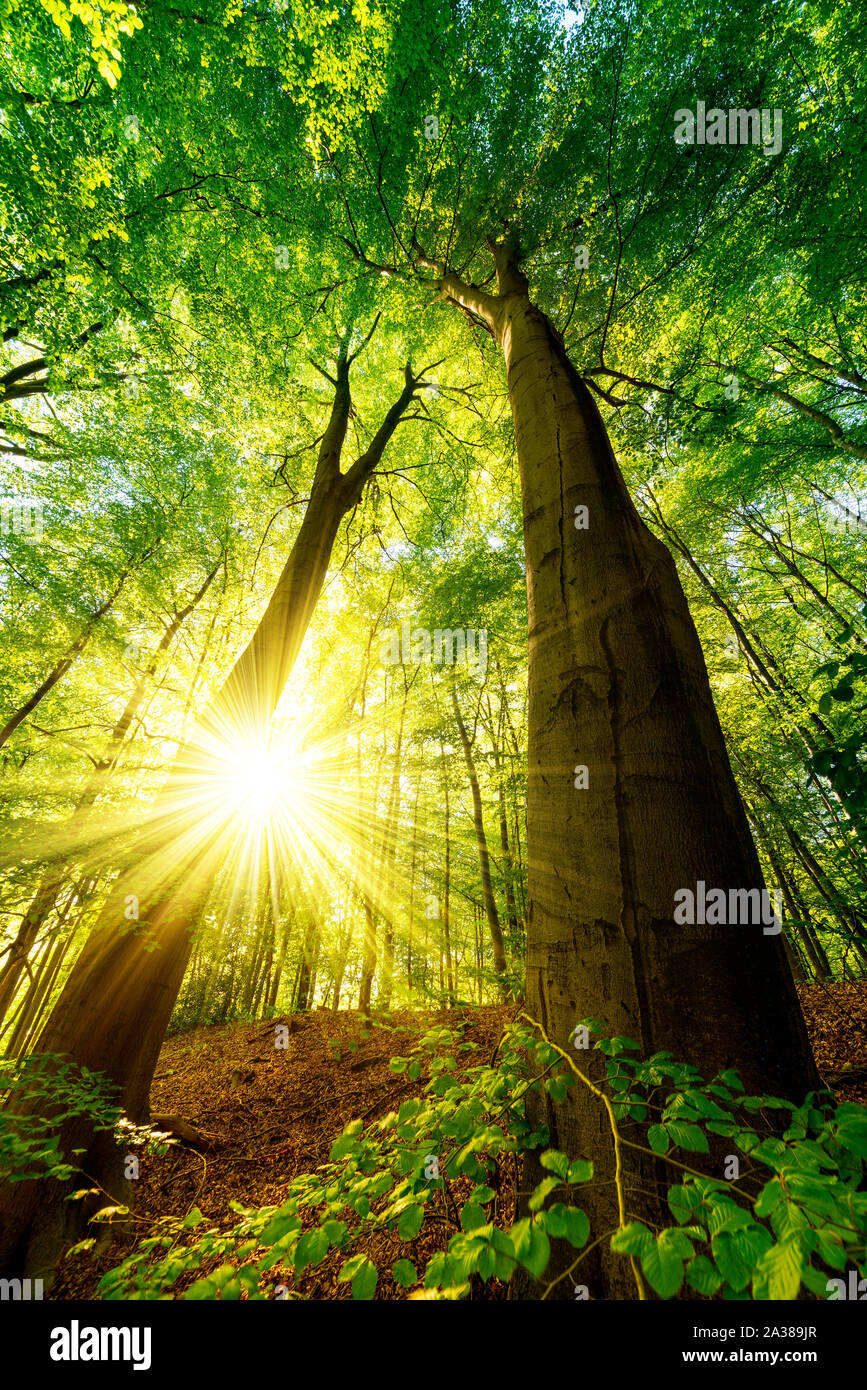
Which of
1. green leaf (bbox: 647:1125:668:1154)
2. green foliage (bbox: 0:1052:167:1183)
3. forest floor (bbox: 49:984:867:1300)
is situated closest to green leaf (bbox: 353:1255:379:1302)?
green leaf (bbox: 647:1125:668:1154)

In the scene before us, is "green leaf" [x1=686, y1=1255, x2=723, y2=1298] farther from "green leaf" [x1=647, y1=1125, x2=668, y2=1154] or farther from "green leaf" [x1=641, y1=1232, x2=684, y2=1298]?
"green leaf" [x1=647, y1=1125, x2=668, y2=1154]

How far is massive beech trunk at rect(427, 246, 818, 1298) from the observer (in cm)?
110

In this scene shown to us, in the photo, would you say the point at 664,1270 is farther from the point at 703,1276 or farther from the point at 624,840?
the point at 624,840

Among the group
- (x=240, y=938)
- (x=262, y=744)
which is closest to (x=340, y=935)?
(x=240, y=938)

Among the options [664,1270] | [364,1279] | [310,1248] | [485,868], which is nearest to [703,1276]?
[664,1270]

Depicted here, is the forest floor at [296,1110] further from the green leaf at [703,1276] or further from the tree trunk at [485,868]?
the tree trunk at [485,868]

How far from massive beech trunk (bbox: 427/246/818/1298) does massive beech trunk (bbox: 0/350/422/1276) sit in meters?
2.93

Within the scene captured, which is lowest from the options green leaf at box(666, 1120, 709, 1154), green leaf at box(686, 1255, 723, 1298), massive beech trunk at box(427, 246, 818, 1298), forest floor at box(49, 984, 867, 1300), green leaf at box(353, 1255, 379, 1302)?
forest floor at box(49, 984, 867, 1300)

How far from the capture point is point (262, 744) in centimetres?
442

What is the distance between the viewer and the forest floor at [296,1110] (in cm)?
206

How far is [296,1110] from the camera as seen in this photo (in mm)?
4215

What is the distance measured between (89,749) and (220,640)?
4.25m

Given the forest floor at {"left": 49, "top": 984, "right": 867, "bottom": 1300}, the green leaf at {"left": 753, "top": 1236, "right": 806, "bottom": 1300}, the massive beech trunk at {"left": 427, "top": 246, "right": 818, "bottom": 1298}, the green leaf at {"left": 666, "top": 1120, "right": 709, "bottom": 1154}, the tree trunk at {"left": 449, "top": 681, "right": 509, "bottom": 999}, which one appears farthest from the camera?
the tree trunk at {"left": 449, "top": 681, "right": 509, "bottom": 999}

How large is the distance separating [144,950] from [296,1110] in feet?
8.36
